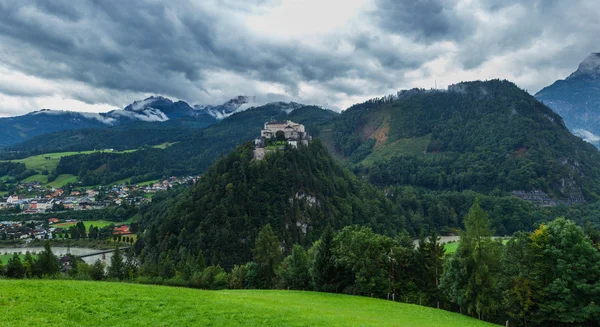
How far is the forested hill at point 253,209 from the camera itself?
101750mm

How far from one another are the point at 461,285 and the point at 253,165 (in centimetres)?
9083

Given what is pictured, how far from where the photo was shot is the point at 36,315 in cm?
1889

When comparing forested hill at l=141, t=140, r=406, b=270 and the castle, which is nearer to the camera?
forested hill at l=141, t=140, r=406, b=270

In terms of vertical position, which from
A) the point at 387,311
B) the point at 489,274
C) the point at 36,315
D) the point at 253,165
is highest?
the point at 253,165

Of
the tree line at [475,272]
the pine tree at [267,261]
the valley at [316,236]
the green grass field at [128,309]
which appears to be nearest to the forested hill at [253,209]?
the valley at [316,236]

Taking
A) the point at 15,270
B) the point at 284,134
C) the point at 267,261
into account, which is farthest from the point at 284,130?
the point at 15,270

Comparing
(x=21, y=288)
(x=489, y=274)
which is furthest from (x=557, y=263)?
(x=21, y=288)

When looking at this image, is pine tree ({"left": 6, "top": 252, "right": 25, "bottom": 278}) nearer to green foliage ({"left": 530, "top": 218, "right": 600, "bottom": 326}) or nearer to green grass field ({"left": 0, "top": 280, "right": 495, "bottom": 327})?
green grass field ({"left": 0, "top": 280, "right": 495, "bottom": 327})

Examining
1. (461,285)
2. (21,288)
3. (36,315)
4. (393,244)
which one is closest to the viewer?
(36,315)

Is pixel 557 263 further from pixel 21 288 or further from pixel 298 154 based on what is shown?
pixel 298 154

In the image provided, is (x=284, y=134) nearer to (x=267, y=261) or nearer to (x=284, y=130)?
(x=284, y=130)

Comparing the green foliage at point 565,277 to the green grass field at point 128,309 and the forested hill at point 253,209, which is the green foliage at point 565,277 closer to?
the green grass field at point 128,309

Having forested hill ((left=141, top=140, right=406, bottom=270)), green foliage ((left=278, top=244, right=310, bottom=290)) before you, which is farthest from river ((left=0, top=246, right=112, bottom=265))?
green foliage ((left=278, top=244, right=310, bottom=290))

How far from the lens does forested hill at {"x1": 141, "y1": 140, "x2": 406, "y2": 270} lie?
101750 mm
